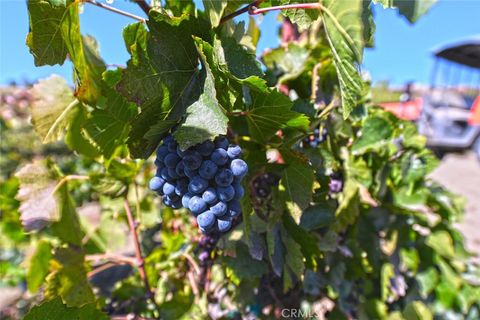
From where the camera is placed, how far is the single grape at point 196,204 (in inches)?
23.6

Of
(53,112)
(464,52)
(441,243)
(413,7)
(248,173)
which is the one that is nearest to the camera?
(413,7)

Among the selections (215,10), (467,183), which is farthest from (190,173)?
(467,183)

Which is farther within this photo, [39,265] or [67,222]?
[39,265]

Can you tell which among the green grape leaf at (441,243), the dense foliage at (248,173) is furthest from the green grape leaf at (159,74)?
the green grape leaf at (441,243)

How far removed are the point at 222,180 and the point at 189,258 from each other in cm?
63

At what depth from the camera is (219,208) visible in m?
0.61

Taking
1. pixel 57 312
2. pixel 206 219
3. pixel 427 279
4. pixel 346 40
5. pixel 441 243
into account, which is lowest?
pixel 427 279

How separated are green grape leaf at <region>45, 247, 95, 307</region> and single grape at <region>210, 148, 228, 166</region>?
0.65 meters

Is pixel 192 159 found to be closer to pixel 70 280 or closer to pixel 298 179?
pixel 298 179

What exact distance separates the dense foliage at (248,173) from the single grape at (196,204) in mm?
22

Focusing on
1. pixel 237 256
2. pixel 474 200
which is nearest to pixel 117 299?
pixel 237 256

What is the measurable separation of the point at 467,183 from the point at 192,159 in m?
7.07

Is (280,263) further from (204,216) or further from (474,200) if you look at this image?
(474,200)

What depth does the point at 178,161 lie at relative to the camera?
622 mm
